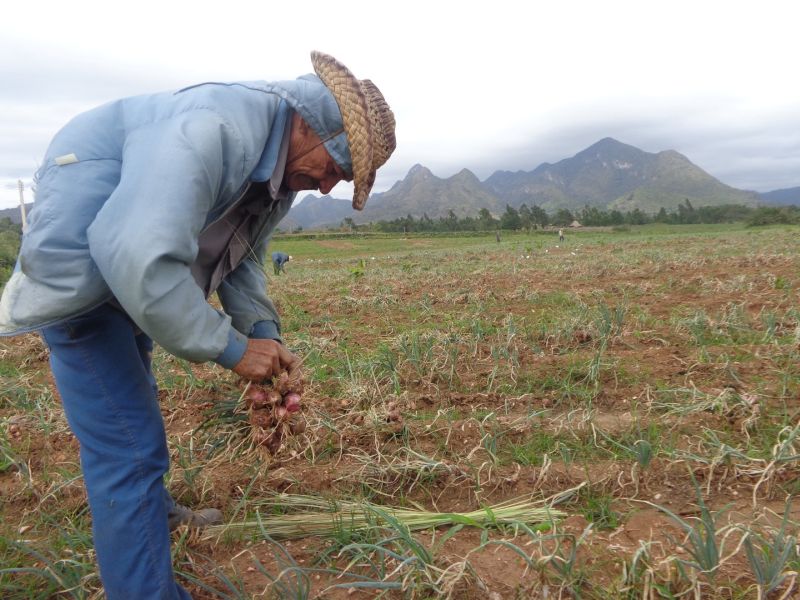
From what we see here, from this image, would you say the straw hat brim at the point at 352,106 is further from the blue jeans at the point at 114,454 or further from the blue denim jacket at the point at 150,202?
the blue jeans at the point at 114,454

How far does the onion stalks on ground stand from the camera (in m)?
1.85

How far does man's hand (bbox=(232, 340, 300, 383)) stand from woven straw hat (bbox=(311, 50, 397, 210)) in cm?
61

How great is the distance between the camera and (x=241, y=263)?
7.14 feet

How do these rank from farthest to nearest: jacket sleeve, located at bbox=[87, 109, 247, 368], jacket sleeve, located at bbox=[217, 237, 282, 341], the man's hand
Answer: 1. jacket sleeve, located at bbox=[217, 237, 282, 341]
2. the man's hand
3. jacket sleeve, located at bbox=[87, 109, 247, 368]

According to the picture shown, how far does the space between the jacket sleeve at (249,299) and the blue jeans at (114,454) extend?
24.4 inches

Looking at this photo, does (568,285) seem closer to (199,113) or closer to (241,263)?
(241,263)

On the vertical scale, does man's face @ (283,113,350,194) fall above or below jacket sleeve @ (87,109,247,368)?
above

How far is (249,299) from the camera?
218cm

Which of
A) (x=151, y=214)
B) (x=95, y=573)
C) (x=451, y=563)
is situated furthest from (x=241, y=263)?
(x=451, y=563)

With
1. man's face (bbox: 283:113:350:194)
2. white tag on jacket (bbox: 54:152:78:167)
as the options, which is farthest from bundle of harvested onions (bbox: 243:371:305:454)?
white tag on jacket (bbox: 54:152:78:167)

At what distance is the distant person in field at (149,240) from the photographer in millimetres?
1240

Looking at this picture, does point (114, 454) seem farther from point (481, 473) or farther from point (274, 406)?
point (481, 473)

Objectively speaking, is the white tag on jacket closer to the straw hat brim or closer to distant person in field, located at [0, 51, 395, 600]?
→ distant person in field, located at [0, 51, 395, 600]

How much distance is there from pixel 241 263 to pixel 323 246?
35.6 metres
